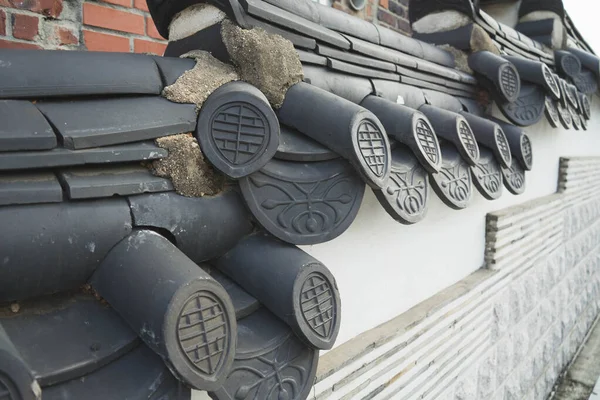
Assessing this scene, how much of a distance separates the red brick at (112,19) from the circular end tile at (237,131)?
145cm

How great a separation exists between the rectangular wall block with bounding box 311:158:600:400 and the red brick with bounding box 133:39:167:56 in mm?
1754

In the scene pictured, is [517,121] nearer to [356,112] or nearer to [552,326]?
[356,112]

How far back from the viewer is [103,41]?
221 centimetres

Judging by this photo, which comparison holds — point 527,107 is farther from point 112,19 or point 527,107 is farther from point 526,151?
point 112,19

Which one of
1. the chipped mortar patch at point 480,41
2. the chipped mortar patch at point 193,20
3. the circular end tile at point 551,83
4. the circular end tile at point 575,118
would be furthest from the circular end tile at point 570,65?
the chipped mortar patch at point 193,20

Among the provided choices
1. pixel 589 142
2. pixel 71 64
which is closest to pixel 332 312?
pixel 71 64

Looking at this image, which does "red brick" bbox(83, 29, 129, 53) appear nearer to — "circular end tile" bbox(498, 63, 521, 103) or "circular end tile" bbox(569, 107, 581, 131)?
"circular end tile" bbox(498, 63, 521, 103)

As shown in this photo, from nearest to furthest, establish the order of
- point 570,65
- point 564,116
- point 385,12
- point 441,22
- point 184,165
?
1. point 184,165
2. point 441,22
3. point 564,116
4. point 570,65
5. point 385,12

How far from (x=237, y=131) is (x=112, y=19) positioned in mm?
1576

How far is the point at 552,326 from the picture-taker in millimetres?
3826

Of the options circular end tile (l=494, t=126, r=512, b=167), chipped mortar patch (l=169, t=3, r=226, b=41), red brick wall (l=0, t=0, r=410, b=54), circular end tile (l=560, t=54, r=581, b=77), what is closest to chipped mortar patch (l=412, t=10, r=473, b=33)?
circular end tile (l=494, t=126, r=512, b=167)

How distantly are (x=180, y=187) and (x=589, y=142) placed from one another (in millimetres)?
5034

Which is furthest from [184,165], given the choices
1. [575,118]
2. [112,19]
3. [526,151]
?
[575,118]

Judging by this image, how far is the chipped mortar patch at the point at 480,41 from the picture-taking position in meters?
2.42
